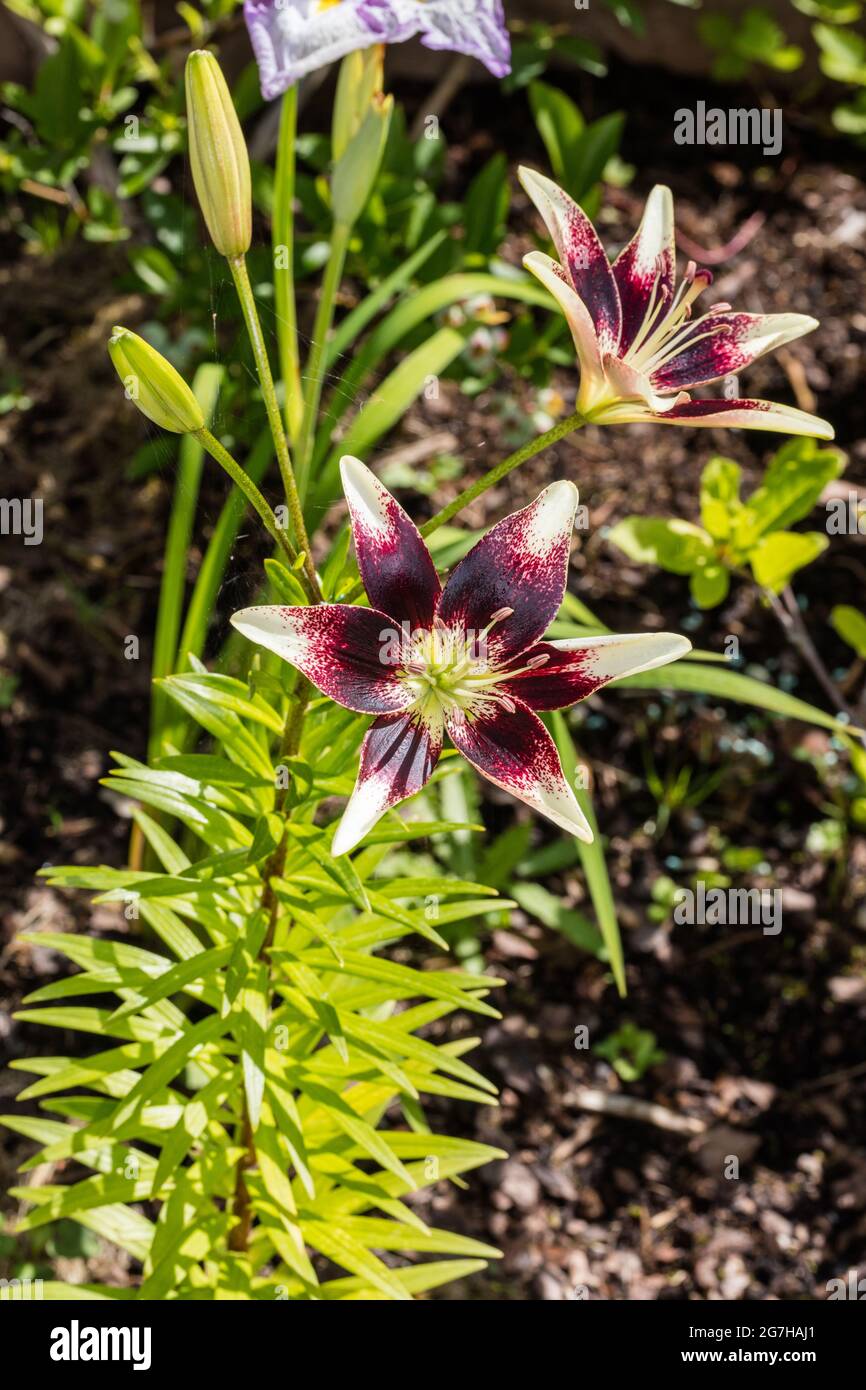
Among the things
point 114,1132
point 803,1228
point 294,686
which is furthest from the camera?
point 803,1228

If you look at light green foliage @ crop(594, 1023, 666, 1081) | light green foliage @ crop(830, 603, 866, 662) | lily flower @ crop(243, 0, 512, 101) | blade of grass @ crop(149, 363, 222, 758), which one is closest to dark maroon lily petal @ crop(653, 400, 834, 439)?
lily flower @ crop(243, 0, 512, 101)

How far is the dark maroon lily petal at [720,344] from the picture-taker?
111cm

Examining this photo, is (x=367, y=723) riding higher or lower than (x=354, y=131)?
lower

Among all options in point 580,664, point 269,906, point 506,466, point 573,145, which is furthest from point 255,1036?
point 573,145

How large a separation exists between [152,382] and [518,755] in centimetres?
39

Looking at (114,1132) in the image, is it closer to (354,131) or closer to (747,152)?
(354,131)

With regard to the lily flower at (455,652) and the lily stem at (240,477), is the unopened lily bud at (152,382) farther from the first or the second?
the lily flower at (455,652)

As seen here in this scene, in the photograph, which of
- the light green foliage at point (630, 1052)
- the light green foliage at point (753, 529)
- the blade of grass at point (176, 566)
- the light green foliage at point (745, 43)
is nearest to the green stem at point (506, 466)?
the blade of grass at point (176, 566)

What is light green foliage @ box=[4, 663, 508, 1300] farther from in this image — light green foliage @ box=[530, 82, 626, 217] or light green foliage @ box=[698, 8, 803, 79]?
light green foliage @ box=[698, 8, 803, 79]

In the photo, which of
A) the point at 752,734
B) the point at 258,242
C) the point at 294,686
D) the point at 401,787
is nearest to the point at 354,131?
the point at 258,242

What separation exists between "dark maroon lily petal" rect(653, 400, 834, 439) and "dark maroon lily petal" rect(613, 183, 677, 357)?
5.5 inches

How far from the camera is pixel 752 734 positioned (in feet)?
7.57
